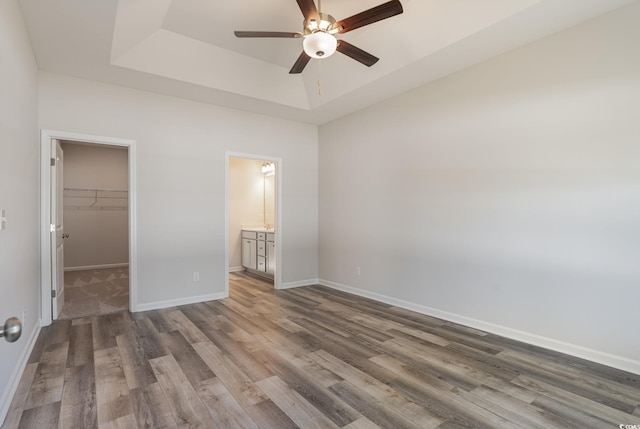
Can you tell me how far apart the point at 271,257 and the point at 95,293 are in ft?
8.85

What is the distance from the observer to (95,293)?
4.89 metres

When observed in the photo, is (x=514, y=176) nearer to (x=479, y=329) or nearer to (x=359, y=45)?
(x=479, y=329)

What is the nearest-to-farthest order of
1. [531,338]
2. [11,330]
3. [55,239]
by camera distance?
[11,330], [531,338], [55,239]

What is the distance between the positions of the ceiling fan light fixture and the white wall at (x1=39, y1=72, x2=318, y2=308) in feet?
8.11

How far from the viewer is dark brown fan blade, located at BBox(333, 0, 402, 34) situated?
228cm

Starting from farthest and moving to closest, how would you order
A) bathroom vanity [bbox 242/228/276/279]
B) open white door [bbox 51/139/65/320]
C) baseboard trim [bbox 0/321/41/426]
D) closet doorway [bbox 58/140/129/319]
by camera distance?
closet doorway [bbox 58/140/129/319], bathroom vanity [bbox 242/228/276/279], open white door [bbox 51/139/65/320], baseboard trim [bbox 0/321/41/426]

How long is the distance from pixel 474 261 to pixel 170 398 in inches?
119

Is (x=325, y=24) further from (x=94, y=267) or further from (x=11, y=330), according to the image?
(x=94, y=267)

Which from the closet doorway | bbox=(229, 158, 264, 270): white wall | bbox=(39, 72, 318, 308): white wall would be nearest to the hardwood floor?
bbox=(39, 72, 318, 308): white wall

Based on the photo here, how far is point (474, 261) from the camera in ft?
11.2

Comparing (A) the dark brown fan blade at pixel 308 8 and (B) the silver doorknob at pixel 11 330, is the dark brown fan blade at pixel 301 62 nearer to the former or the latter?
(A) the dark brown fan blade at pixel 308 8

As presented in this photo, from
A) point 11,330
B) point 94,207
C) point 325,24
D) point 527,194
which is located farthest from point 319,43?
point 94,207

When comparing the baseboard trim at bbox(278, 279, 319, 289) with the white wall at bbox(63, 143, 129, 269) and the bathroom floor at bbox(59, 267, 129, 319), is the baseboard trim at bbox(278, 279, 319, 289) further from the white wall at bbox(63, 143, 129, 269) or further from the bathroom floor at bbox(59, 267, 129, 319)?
the white wall at bbox(63, 143, 129, 269)

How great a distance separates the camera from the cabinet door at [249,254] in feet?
20.4
